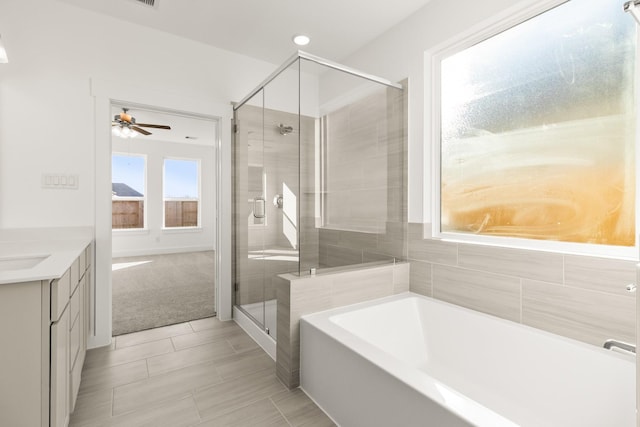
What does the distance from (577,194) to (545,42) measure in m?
0.84

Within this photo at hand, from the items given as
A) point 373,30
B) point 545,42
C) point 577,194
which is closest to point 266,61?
point 373,30

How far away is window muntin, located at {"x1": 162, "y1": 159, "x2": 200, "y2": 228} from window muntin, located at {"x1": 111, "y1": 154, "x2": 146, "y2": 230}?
0.43 meters

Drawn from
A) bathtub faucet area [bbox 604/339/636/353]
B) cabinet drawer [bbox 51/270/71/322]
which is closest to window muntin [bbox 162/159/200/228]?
cabinet drawer [bbox 51/270/71/322]

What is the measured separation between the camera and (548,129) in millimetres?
1642

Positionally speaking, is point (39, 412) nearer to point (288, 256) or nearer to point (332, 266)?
point (288, 256)

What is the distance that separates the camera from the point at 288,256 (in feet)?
6.98

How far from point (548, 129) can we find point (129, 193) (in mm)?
6748

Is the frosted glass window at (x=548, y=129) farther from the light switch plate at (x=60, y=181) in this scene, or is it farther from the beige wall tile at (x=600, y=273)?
the light switch plate at (x=60, y=181)

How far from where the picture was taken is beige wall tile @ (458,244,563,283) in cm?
159

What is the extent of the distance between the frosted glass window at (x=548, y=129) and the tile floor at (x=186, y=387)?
156 cm

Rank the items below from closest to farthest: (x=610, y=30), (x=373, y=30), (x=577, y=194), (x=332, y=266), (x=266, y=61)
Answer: (x=610, y=30) < (x=577, y=194) < (x=332, y=266) < (x=373, y=30) < (x=266, y=61)

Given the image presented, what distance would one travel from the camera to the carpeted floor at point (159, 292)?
294 centimetres

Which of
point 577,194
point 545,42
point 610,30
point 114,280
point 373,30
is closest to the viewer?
point 610,30

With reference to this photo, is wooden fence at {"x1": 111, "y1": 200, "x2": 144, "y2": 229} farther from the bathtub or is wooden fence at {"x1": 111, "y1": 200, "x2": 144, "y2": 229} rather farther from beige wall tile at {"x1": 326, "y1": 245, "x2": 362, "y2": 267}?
the bathtub
